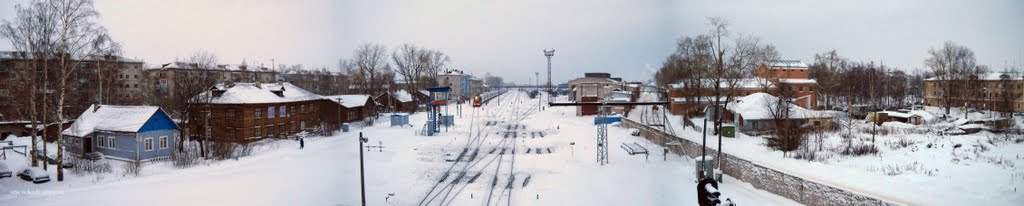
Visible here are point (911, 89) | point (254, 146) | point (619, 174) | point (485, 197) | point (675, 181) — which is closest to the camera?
point (485, 197)

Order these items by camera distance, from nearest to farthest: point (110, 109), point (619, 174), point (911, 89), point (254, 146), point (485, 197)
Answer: point (485, 197) → point (619, 174) → point (110, 109) → point (254, 146) → point (911, 89)

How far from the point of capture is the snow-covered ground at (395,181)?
13.6 m

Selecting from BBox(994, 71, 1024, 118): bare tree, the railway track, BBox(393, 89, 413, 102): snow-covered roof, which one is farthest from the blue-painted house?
BBox(994, 71, 1024, 118): bare tree

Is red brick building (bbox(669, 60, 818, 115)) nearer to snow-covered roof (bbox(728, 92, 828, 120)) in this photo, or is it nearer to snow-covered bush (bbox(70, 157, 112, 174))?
snow-covered roof (bbox(728, 92, 828, 120))

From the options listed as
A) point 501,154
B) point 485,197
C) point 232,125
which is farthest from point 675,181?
point 232,125

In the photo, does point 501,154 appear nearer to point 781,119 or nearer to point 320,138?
point 320,138

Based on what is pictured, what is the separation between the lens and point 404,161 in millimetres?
20078

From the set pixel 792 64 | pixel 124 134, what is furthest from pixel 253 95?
pixel 792 64

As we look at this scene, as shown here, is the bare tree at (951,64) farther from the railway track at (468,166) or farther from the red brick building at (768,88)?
the railway track at (468,166)

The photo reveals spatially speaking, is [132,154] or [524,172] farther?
[132,154]

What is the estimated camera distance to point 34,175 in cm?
1530

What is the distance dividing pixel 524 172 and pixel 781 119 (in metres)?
14.1

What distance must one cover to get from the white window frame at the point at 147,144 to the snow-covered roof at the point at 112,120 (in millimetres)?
595

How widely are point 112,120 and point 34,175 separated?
20.7 feet
